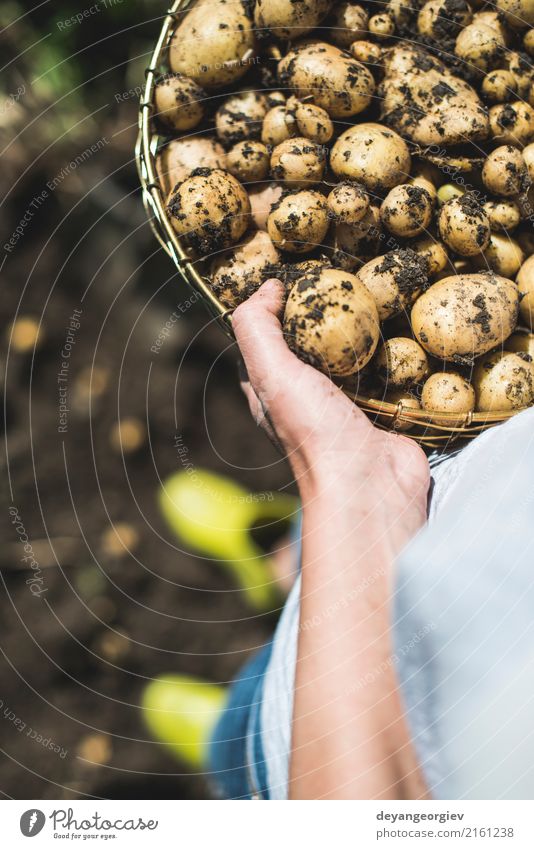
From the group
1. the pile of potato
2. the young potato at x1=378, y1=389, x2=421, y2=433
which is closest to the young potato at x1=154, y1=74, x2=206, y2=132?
the pile of potato

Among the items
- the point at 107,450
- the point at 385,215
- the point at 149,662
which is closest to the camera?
the point at 385,215

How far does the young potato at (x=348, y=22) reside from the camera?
144cm

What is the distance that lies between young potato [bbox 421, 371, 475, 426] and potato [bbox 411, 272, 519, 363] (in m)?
0.05

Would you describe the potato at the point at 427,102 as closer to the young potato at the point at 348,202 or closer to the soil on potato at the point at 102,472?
the young potato at the point at 348,202

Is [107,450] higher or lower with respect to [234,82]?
lower

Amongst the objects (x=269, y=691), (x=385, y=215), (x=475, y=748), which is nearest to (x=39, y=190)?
(x=385, y=215)

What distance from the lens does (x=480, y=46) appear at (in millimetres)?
1418

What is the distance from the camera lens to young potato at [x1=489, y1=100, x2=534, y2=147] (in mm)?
1386

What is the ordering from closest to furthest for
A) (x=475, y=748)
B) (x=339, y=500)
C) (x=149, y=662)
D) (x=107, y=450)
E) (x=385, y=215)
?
(x=475, y=748) < (x=339, y=500) < (x=385, y=215) < (x=149, y=662) < (x=107, y=450)

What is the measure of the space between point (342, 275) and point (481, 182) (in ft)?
1.62

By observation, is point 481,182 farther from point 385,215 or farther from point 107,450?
point 107,450

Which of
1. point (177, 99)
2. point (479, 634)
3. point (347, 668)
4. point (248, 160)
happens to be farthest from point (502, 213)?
point (347, 668)

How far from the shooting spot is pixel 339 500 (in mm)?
1214

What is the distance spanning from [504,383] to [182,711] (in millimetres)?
1363
